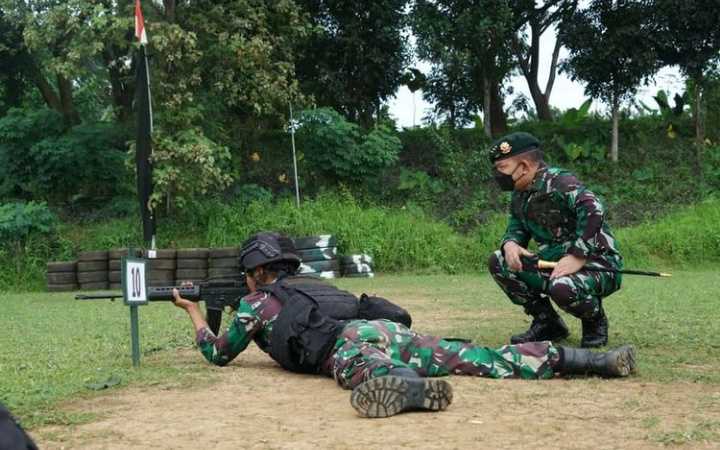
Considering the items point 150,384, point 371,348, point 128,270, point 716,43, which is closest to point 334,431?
point 371,348

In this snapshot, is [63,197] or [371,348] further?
[63,197]

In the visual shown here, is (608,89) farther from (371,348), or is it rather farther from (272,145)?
(371,348)

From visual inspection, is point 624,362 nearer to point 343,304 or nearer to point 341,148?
point 343,304

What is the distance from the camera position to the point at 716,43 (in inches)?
814

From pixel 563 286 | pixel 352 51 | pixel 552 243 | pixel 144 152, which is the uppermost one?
pixel 352 51

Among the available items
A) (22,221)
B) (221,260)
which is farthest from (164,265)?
(22,221)

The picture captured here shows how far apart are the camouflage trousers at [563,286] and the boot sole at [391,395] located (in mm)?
2002

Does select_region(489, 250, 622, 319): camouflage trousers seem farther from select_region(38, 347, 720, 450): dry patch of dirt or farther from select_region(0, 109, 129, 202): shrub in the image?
select_region(0, 109, 129, 202): shrub

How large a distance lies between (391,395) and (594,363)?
4.81 ft

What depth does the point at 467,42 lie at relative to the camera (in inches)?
827

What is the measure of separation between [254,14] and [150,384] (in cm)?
1393

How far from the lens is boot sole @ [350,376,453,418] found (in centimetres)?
430

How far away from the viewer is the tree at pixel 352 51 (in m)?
21.1

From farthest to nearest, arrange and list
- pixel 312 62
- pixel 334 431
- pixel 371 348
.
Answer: pixel 312 62 → pixel 371 348 → pixel 334 431
